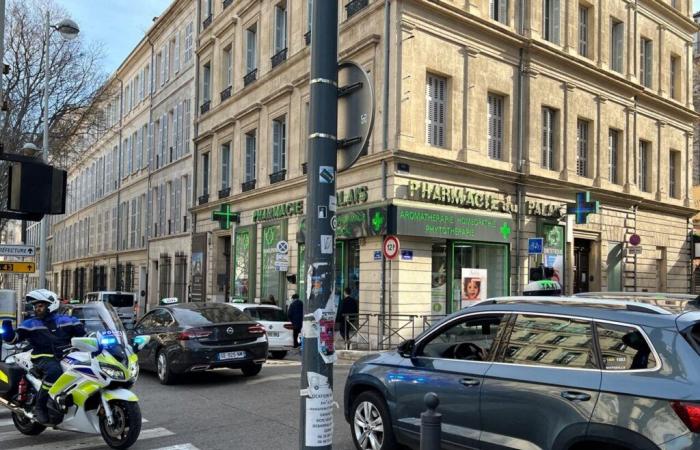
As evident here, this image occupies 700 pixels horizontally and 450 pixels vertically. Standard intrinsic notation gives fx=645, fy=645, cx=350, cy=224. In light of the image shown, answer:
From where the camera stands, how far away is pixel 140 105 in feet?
138

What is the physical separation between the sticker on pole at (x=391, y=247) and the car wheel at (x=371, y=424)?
10245 mm

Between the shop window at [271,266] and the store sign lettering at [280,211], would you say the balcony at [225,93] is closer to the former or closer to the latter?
the store sign lettering at [280,211]

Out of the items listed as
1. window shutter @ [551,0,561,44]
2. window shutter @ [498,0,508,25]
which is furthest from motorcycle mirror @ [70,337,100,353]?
window shutter @ [551,0,561,44]

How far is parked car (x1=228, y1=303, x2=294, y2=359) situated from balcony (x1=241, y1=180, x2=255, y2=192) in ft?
36.4

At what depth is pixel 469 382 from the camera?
518 cm

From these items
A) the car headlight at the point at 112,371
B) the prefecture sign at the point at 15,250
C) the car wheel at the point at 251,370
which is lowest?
the car wheel at the point at 251,370

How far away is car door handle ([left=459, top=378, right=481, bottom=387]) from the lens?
5.12m

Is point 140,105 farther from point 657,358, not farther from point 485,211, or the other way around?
point 657,358

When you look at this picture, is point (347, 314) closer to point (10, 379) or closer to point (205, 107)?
point (10, 379)

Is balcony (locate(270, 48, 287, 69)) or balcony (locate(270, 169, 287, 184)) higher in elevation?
balcony (locate(270, 48, 287, 69))

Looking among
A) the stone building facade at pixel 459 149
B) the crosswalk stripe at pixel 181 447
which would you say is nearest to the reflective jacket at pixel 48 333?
the crosswalk stripe at pixel 181 447

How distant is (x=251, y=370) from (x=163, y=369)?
1620mm

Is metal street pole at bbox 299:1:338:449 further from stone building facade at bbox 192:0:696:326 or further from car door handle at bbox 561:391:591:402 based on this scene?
stone building facade at bbox 192:0:696:326

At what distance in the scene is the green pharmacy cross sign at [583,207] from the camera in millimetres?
22016
